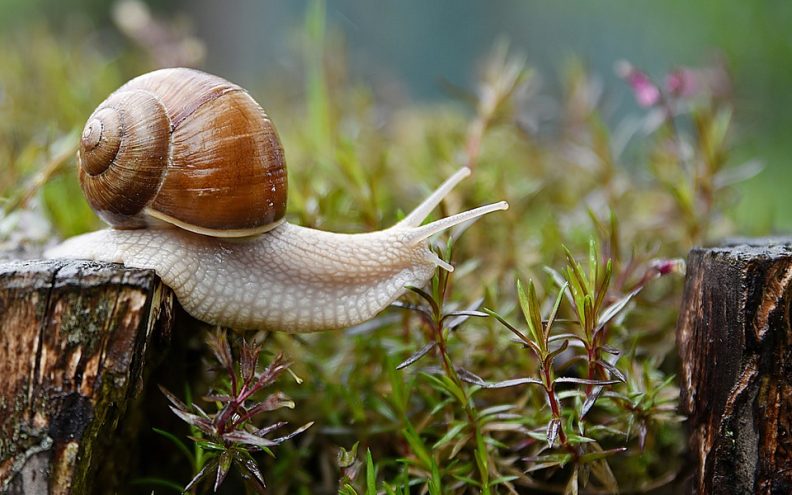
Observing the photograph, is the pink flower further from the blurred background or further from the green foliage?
the blurred background

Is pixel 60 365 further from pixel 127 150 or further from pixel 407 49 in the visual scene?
pixel 407 49

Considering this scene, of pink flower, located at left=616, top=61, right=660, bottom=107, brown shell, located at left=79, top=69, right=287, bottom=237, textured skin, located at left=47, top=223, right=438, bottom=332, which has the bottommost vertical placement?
textured skin, located at left=47, top=223, right=438, bottom=332

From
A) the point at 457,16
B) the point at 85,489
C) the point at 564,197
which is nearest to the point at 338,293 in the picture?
the point at 85,489

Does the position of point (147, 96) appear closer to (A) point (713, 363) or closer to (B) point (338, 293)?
(B) point (338, 293)

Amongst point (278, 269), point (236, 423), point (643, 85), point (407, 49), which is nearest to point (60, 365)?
point (236, 423)

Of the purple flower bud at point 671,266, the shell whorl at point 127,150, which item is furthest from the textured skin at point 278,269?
the purple flower bud at point 671,266

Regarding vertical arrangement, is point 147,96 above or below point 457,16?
below

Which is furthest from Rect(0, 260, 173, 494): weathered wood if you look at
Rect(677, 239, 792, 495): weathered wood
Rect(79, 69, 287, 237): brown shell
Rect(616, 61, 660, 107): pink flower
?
Rect(616, 61, 660, 107): pink flower
